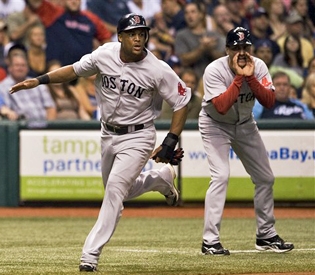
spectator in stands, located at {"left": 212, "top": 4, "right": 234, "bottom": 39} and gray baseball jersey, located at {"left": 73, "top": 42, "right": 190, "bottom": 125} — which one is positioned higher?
spectator in stands, located at {"left": 212, "top": 4, "right": 234, "bottom": 39}

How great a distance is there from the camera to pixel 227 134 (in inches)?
339

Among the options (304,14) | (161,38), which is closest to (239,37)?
(161,38)

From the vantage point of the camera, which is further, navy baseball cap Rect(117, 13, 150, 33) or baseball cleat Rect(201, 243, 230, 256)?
baseball cleat Rect(201, 243, 230, 256)

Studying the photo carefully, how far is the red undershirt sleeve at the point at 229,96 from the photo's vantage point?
807 cm

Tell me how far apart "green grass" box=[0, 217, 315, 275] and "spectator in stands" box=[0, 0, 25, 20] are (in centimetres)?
450

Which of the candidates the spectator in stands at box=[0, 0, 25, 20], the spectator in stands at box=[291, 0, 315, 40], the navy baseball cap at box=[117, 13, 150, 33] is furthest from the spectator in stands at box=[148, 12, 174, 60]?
the navy baseball cap at box=[117, 13, 150, 33]

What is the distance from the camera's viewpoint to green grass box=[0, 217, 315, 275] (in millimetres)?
7315

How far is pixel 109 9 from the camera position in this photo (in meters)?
16.3

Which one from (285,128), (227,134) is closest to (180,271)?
(227,134)

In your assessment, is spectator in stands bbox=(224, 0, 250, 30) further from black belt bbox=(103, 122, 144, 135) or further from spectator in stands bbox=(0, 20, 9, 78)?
black belt bbox=(103, 122, 144, 135)

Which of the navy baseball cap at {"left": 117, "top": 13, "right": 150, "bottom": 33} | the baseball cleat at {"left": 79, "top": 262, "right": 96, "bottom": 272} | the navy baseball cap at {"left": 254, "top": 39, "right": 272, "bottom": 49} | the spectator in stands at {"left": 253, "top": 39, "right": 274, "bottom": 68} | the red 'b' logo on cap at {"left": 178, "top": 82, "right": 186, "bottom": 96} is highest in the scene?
the navy baseball cap at {"left": 254, "top": 39, "right": 272, "bottom": 49}

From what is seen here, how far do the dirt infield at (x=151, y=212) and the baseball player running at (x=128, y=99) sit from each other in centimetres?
537

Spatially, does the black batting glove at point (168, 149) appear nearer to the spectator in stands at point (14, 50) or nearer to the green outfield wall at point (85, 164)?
the green outfield wall at point (85, 164)

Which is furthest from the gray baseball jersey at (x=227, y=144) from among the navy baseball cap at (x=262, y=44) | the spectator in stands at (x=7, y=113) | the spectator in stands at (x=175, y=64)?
the navy baseball cap at (x=262, y=44)
